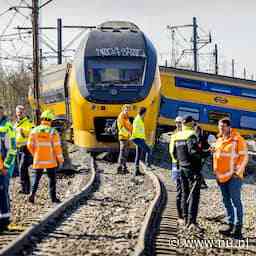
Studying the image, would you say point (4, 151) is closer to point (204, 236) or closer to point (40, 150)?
point (40, 150)

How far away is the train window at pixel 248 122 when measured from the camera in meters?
21.7

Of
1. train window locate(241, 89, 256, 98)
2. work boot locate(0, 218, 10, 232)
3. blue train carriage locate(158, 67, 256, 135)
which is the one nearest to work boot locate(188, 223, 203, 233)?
work boot locate(0, 218, 10, 232)

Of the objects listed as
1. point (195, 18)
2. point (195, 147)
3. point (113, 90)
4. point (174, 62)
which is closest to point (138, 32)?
point (113, 90)

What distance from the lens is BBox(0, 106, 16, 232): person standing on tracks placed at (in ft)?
27.0

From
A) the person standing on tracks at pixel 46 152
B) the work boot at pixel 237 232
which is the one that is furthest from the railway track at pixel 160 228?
the person standing on tracks at pixel 46 152

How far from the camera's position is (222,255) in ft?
23.5

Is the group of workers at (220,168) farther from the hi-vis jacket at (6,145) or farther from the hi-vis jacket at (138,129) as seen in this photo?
the hi-vis jacket at (138,129)

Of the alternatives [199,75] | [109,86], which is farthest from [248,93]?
[109,86]

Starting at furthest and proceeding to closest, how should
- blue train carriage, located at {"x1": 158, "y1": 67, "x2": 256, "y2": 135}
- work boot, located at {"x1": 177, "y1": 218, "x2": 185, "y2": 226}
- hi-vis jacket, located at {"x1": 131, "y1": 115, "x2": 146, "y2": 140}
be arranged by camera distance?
blue train carriage, located at {"x1": 158, "y1": 67, "x2": 256, "y2": 135} → hi-vis jacket, located at {"x1": 131, "y1": 115, "x2": 146, "y2": 140} → work boot, located at {"x1": 177, "y1": 218, "x2": 185, "y2": 226}

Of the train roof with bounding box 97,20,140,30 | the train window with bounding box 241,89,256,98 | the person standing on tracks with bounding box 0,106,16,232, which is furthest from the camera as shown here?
the train window with bounding box 241,89,256,98

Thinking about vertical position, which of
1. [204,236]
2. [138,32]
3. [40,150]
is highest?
[138,32]

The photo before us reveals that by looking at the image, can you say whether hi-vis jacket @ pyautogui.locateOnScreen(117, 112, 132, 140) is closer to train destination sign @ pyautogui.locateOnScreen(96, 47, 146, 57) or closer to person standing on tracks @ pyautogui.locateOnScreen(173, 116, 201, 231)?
train destination sign @ pyautogui.locateOnScreen(96, 47, 146, 57)

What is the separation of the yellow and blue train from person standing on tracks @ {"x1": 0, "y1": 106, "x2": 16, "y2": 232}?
8093mm

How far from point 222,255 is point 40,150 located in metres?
4.38
